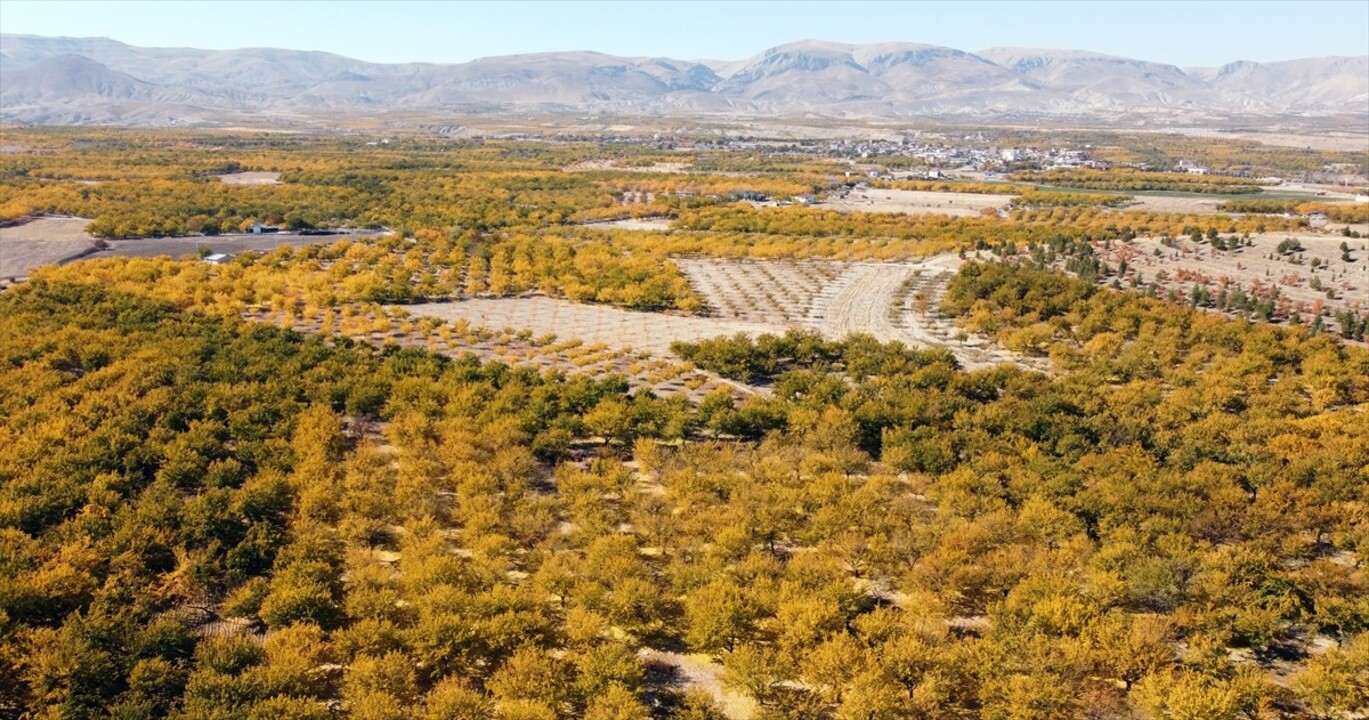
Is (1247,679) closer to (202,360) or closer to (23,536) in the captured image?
(23,536)

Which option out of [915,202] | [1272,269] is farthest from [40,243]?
[1272,269]

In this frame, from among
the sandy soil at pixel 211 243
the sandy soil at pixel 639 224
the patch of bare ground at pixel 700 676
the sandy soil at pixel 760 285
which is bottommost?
the patch of bare ground at pixel 700 676

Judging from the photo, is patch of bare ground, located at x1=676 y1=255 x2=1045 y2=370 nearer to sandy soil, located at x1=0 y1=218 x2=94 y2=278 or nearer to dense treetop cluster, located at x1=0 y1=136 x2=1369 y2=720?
dense treetop cluster, located at x1=0 y1=136 x2=1369 y2=720

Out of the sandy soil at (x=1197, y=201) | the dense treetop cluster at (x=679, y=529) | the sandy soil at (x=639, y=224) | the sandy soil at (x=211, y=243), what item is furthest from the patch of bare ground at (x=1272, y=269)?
the sandy soil at (x=211, y=243)

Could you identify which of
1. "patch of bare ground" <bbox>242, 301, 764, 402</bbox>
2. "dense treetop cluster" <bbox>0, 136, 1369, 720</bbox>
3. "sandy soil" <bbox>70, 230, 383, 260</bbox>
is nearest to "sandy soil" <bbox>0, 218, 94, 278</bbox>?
"sandy soil" <bbox>70, 230, 383, 260</bbox>

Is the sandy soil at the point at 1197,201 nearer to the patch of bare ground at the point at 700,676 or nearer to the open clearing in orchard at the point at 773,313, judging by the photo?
the open clearing in orchard at the point at 773,313

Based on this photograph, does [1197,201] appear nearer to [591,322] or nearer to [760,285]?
[760,285]

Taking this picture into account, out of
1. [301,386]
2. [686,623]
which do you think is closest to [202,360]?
[301,386]
